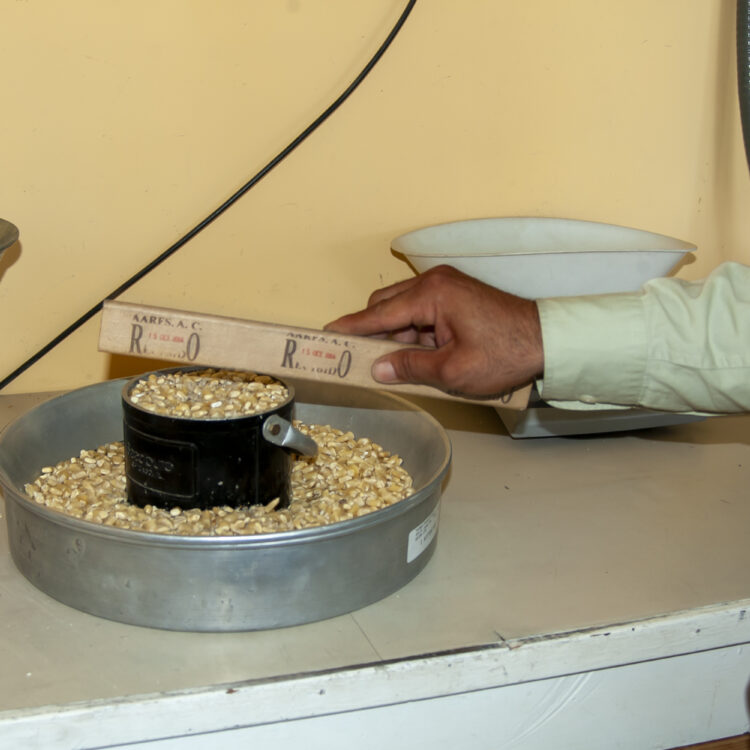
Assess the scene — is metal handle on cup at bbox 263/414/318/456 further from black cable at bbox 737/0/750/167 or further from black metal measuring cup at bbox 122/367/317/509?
black cable at bbox 737/0/750/167

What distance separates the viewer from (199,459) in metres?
0.81

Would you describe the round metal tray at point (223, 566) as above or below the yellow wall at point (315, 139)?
below

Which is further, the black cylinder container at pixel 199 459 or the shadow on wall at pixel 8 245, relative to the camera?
the shadow on wall at pixel 8 245

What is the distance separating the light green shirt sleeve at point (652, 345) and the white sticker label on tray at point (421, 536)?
0.14 metres

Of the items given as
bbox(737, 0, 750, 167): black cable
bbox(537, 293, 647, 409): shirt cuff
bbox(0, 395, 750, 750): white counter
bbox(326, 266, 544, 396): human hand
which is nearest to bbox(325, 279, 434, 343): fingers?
bbox(326, 266, 544, 396): human hand

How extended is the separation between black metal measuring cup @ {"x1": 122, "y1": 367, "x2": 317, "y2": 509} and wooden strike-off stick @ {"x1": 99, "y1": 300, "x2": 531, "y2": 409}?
7 cm

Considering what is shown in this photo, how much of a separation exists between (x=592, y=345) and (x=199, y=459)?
34cm

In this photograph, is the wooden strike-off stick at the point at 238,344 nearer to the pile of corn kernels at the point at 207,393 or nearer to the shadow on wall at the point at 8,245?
the pile of corn kernels at the point at 207,393

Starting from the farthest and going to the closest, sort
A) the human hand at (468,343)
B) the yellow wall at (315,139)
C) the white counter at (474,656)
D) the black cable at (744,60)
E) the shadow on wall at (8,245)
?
the black cable at (744,60) < the yellow wall at (315,139) < the shadow on wall at (8,245) < the human hand at (468,343) < the white counter at (474,656)

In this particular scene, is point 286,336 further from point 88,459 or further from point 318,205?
point 318,205

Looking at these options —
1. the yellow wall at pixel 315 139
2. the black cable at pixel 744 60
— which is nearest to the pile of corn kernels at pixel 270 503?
the yellow wall at pixel 315 139

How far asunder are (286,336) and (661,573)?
0.40 meters

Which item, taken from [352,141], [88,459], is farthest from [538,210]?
[88,459]

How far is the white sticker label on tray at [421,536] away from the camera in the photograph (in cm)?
80
